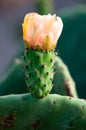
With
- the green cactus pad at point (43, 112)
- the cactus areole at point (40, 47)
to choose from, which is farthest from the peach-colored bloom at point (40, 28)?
the green cactus pad at point (43, 112)

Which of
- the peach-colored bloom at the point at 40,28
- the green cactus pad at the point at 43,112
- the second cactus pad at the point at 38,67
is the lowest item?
the green cactus pad at the point at 43,112

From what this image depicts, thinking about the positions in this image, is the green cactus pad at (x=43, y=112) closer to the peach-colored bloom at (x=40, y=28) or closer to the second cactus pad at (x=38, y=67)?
the second cactus pad at (x=38, y=67)

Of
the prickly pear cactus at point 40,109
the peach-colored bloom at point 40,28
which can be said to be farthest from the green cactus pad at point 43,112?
the peach-colored bloom at point 40,28

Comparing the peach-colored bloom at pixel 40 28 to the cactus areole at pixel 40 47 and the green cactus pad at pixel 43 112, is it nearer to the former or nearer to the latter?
the cactus areole at pixel 40 47

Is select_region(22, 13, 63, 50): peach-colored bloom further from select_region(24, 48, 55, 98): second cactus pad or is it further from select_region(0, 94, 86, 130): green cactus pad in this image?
select_region(0, 94, 86, 130): green cactus pad

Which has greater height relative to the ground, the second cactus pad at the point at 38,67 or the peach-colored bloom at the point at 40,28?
the peach-colored bloom at the point at 40,28

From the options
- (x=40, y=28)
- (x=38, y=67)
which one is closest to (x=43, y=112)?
(x=38, y=67)

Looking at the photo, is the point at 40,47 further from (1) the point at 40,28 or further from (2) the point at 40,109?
(2) the point at 40,109

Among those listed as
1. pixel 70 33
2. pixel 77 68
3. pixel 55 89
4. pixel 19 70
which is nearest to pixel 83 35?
pixel 70 33
